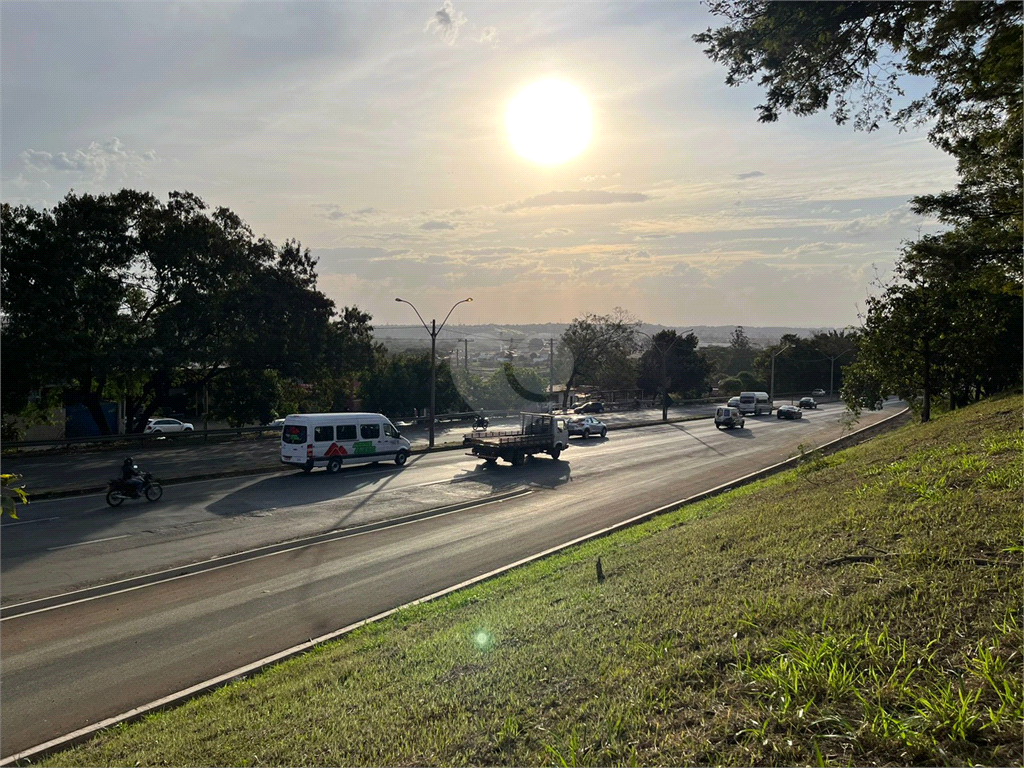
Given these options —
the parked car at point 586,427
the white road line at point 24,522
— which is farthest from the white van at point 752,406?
the white road line at point 24,522

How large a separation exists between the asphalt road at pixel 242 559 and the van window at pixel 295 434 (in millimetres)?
1259

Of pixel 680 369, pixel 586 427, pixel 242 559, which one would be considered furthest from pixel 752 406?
pixel 242 559

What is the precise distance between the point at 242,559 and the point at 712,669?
11.6 meters

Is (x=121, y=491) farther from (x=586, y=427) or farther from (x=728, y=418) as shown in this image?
(x=728, y=418)

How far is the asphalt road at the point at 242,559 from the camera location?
9.23 m

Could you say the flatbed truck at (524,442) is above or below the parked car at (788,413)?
above

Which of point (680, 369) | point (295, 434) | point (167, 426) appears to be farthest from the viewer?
point (680, 369)

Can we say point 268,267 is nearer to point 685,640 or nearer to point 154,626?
point 154,626

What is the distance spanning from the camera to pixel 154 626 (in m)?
10.9

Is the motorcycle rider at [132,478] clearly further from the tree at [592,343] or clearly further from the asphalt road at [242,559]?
the tree at [592,343]

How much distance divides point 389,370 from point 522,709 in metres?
53.2

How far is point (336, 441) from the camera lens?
27.1 m

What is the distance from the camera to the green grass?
4488 millimetres

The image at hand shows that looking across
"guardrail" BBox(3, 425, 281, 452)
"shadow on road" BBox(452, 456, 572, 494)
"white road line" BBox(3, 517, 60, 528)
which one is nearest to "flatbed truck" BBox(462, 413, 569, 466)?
"shadow on road" BBox(452, 456, 572, 494)
